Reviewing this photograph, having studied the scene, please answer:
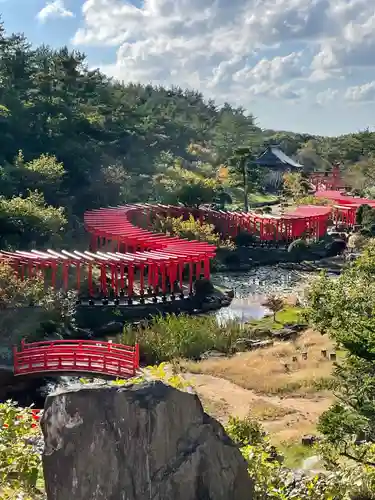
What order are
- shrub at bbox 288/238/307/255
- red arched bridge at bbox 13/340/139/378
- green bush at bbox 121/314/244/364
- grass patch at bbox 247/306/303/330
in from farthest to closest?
shrub at bbox 288/238/307/255
grass patch at bbox 247/306/303/330
green bush at bbox 121/314/244/364
red arched bridge at bbox 13/340/139/378

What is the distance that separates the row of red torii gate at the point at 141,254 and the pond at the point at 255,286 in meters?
1.92

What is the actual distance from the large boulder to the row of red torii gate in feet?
60.3

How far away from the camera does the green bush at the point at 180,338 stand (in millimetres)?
20156

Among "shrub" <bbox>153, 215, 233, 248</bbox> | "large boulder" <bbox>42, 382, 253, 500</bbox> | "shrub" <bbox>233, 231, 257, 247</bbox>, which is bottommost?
"shrub" <bbox>233, 231, 257, 247</bbox>

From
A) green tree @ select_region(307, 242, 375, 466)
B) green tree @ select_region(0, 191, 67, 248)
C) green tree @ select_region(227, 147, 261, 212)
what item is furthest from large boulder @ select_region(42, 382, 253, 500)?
green tree @ select_region(227, 147, 261, 212)

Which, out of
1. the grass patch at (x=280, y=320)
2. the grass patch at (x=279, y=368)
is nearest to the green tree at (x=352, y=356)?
the grass patch at (x=279, y=368)

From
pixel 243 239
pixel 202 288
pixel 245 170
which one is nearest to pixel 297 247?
pixel 243 239

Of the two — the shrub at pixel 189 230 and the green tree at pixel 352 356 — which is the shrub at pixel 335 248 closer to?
the shrub at pixel 189 230

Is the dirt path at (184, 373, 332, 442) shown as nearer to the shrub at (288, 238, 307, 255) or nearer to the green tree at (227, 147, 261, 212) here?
the shrub at (288, 238, 307, 255)

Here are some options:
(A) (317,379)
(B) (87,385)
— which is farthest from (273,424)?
(B) (87,385)

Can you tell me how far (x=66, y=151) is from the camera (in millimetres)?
41625

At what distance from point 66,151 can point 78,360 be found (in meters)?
26.8

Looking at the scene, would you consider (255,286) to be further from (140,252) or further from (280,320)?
(280,320)

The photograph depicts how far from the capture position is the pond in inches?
1099
